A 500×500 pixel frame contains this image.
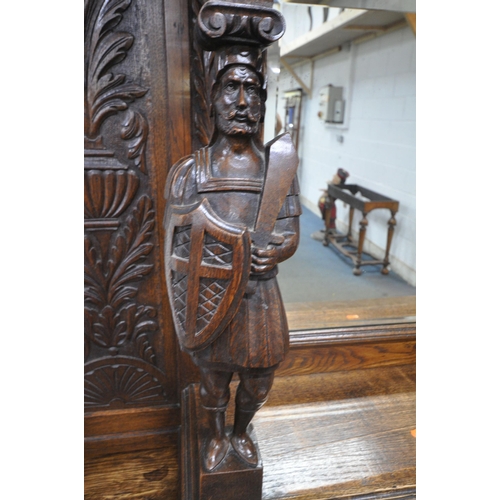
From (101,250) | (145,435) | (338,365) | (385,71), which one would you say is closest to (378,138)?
(385,71)

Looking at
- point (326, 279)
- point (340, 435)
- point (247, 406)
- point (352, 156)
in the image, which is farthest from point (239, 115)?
point (352, 156)

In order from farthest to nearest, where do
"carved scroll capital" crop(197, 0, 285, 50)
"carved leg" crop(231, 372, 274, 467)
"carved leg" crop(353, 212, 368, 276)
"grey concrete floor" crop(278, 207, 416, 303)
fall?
"carved leg" crop(353, 212, 368, 276)
"grey concrete floor" crop(278, 207, 416, 303)
"carved leg" crop(231, 372, 274, 467)
"carved scroll capital" crop(197, 0, 285, 50)

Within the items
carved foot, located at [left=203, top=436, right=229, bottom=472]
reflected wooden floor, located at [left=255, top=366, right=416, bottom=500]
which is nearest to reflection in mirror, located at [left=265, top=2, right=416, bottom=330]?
reflected wooden floor, located at [left=255, top=366, right=416, bottom=500]

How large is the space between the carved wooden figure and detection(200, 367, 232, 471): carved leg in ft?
0.13

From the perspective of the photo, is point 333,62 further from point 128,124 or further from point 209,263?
point 209,263

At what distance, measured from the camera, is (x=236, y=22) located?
0.52 m

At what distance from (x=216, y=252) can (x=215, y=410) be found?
29 centimetres

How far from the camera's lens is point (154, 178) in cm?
79

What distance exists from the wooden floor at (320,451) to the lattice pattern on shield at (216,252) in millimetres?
433

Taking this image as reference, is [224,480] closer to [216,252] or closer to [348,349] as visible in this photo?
[216,252]

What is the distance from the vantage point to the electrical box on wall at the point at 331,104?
1.52 metres

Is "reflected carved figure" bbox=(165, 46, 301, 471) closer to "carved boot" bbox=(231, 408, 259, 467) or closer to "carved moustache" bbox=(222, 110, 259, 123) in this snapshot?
"carved moustache" bbox=(222, 110, 259, 123)

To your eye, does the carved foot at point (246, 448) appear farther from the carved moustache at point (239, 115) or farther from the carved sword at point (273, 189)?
the carved moustache at point (239, 115)

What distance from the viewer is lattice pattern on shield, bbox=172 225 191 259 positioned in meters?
0.56
